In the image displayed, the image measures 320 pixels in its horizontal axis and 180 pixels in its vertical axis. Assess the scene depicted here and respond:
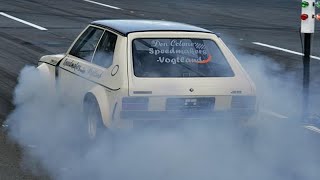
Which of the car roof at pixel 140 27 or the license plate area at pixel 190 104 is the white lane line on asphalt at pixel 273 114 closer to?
the car roof at pixel 140 27

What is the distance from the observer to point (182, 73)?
7242 mm

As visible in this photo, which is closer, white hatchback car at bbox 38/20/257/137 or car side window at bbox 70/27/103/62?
white hatchback car at bbox 38/20/257/137

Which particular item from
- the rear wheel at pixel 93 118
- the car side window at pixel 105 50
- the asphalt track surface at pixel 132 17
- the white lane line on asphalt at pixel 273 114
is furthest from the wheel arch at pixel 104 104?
the white lane line on asphalt at pixel 273 114

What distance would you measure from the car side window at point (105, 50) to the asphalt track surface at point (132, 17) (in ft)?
4.57

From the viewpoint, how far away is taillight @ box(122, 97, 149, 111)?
6.90 metres

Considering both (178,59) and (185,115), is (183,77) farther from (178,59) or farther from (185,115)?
(185,115)

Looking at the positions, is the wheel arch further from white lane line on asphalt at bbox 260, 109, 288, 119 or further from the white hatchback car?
white lane line on asphalt at bbox 260, 109, 288, 119

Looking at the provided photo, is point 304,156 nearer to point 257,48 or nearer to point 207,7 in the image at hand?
point 257,48

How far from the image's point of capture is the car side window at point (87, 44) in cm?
812

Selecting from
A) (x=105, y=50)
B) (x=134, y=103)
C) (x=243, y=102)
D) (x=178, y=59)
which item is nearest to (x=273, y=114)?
(x=243, y=102)

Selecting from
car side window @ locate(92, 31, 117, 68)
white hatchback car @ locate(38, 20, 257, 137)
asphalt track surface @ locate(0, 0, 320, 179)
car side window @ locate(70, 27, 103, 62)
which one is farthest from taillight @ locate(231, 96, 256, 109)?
asphalt track surface @ locate(0, 0, 320, 179)

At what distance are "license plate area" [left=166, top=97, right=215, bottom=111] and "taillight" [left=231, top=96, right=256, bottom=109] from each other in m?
0.24

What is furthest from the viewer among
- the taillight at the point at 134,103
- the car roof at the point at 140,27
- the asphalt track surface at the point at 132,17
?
the asphalt track surface at the point at 132,17

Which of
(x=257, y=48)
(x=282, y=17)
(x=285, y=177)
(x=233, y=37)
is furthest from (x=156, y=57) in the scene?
(x=282, y=17)
